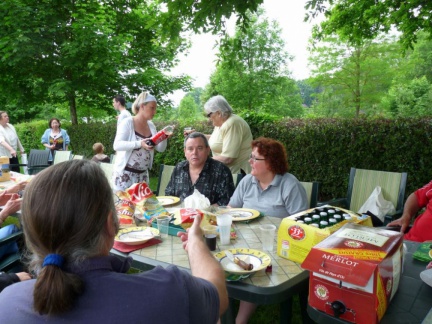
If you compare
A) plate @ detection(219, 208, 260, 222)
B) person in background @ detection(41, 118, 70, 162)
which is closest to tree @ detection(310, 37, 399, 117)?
person in background @ detection(41, 118, 70, 162)

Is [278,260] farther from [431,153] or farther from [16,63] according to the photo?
[16,63]

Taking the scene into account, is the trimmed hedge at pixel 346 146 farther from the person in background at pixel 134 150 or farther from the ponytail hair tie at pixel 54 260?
the ponytail hair tie at pixel 54 260

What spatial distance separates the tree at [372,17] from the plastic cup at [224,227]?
4.41 metres

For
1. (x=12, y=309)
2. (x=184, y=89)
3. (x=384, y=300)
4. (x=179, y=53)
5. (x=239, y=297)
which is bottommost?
(x=239, y=297)

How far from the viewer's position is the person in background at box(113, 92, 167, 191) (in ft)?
11.9

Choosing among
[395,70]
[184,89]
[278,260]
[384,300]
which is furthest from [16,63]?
[395,70]

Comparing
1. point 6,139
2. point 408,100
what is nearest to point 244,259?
point 6,139

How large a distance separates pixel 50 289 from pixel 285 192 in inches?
83.5

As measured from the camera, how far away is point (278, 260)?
1.69m

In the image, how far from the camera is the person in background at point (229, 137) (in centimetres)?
→ 386

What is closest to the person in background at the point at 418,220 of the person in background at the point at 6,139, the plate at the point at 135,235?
the plate at the point at 135,235

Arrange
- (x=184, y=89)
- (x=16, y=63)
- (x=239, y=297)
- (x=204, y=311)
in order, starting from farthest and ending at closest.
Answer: (x=184, y=89) → (x=16, y=63) → (x=239, y=297) → (x=204, y=311)

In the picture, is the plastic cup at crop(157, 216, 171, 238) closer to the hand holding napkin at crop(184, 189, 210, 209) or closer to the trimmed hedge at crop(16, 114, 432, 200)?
the hand holding napkin at crop(184, 189, 210, 209)

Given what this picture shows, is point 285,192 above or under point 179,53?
under
